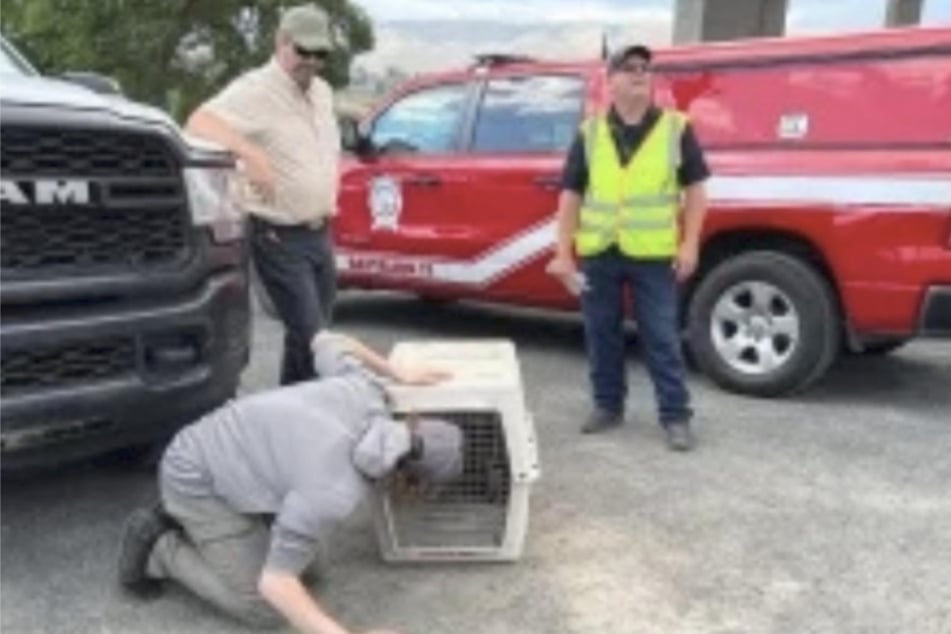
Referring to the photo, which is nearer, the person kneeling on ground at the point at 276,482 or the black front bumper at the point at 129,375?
the person kneeling on ground at the point at 276,482

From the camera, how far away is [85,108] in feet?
13.8

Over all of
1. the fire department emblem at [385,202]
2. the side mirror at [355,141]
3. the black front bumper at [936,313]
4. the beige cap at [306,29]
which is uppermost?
the beige cap at [306,29]

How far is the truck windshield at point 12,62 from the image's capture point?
17.7 feet

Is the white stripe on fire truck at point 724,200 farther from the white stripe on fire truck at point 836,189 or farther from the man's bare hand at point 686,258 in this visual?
the man's bare hand at point 686,258

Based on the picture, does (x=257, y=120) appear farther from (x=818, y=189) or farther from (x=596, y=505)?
(x=818, y=189)

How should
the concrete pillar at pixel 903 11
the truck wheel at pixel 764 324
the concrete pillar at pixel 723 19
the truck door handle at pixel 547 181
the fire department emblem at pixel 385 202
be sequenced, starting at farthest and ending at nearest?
the concrete pillar at pixel 903 11
the concrete pillar at pixel 723 19
the fire department emblem at pixel 385 202
the truck door handle at pixel 547 181
the truck wheel at pixel 764 324

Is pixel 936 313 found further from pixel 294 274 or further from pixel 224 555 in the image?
pixel 224 555

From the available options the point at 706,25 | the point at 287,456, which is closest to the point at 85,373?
the point at 287,456

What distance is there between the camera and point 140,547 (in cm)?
415

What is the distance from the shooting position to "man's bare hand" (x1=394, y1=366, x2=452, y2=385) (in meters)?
4.33

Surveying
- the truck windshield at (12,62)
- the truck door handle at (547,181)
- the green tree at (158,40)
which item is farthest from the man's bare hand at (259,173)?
the green tree at (158,40)

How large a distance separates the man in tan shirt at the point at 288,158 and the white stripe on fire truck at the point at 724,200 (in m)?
2.12

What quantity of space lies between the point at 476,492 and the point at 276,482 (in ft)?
2.75

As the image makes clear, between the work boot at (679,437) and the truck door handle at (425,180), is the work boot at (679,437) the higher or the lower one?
the lower one
